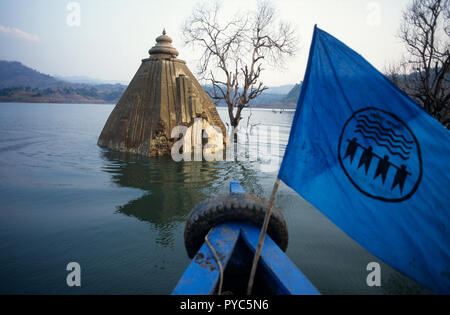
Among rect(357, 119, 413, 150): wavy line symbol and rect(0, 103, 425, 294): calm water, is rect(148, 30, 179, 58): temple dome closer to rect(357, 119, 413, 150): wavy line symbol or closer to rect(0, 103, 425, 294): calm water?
rect(0, 103, 425, 294): calm water

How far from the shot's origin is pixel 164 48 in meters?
10.2

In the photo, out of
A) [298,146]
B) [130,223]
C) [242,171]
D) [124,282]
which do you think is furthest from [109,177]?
[298,146]

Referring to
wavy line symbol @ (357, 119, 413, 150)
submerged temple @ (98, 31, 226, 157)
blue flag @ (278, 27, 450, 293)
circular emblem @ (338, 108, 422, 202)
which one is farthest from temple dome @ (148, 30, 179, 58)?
wavy line symbol @ (357, 119, 413, 150)

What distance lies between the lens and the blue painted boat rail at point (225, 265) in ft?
5.02

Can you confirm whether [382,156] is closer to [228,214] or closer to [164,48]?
[228,214]

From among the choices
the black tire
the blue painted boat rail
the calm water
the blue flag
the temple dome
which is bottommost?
the calm water

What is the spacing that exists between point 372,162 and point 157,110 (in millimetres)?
8105

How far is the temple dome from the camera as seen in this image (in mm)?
10164

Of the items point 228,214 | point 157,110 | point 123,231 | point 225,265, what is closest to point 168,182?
point 123,231

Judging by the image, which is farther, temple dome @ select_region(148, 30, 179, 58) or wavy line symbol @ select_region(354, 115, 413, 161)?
temple dome @ select_region(148, 30, 179, 58)

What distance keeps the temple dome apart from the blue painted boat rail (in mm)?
9789

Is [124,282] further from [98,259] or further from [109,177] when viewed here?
[109,177]

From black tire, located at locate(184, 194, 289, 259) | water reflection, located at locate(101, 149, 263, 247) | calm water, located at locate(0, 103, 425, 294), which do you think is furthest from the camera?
water reflection, located at locate(101, 149, 263, 247)

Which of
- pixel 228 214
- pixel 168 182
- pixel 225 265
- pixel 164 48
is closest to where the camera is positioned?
pixel 225 265
